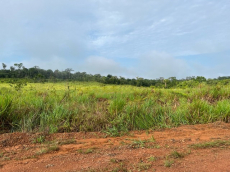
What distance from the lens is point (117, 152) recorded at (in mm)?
3158

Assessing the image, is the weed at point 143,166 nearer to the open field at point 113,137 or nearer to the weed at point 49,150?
the open field at point 113,137

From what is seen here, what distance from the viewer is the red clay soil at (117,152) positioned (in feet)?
8.63

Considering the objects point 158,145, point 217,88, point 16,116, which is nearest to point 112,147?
point 158,145

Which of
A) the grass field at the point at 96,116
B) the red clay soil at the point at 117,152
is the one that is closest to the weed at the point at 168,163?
the red clay soil at the point at 117,152

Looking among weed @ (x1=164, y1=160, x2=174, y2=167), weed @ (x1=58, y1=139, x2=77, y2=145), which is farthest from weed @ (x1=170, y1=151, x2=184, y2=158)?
weed @ (x1=58, y1=139, x2=77, y2=145)

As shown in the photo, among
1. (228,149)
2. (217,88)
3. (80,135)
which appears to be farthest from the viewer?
(217,88)

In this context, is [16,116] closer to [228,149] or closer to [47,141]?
[47,141]

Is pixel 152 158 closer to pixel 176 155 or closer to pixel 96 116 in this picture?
pixel 176 155

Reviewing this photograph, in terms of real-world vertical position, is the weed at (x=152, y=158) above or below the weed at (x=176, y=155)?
below

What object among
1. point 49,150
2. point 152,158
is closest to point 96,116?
point 49,150

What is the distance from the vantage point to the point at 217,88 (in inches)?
352

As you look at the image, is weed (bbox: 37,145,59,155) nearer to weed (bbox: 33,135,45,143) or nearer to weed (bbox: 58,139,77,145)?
weed (bbox: 58,139,77,145)

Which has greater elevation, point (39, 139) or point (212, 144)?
point (212, 144)

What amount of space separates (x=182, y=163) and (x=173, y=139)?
3.92 ft
